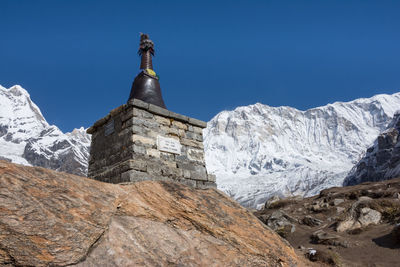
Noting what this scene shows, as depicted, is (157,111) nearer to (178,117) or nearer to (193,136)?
(178,117)

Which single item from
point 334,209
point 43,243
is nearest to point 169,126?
point 43,243

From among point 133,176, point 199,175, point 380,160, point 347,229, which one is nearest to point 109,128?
point 133,176

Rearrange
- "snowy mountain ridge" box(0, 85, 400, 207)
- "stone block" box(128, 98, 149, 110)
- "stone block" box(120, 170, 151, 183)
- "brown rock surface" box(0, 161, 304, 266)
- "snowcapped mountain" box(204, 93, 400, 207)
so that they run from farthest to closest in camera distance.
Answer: "snowy mountain ridge" box(0, 85, 400, 207) < "snowcapped mountain" box(204, 93, 400, 207) < "stone block" box(128, 98, 149, 110) < "stone block" box(120, 170, 151, 183) < "brown rock surface" box(0, 161, 304, 266)

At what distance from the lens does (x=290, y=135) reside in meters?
127

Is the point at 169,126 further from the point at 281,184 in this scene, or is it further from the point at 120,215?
the point at 281,184

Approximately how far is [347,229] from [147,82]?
409 inches

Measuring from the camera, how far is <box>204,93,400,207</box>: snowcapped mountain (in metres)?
101

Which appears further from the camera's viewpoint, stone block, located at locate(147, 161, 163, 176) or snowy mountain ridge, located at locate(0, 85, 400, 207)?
snowy mountain ridge, located at locate(0, 85, 400, 207)

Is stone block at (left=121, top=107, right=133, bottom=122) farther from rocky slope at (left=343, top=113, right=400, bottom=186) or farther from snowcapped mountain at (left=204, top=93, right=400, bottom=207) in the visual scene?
snowcapped mountain at (left=204, top=93, right=400, bottom=207)

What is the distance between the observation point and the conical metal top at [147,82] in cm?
855

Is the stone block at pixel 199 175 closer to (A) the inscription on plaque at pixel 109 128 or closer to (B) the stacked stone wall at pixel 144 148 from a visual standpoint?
(B) the stacked stone wall at pixel 144 148

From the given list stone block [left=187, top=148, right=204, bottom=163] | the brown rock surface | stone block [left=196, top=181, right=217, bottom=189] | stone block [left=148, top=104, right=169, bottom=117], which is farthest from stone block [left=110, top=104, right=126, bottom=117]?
stone block [left=196, top=181, right=217, bottom=189]

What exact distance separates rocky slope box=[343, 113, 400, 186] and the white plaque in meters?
51.3

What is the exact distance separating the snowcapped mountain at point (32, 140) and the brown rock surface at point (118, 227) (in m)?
95.2
